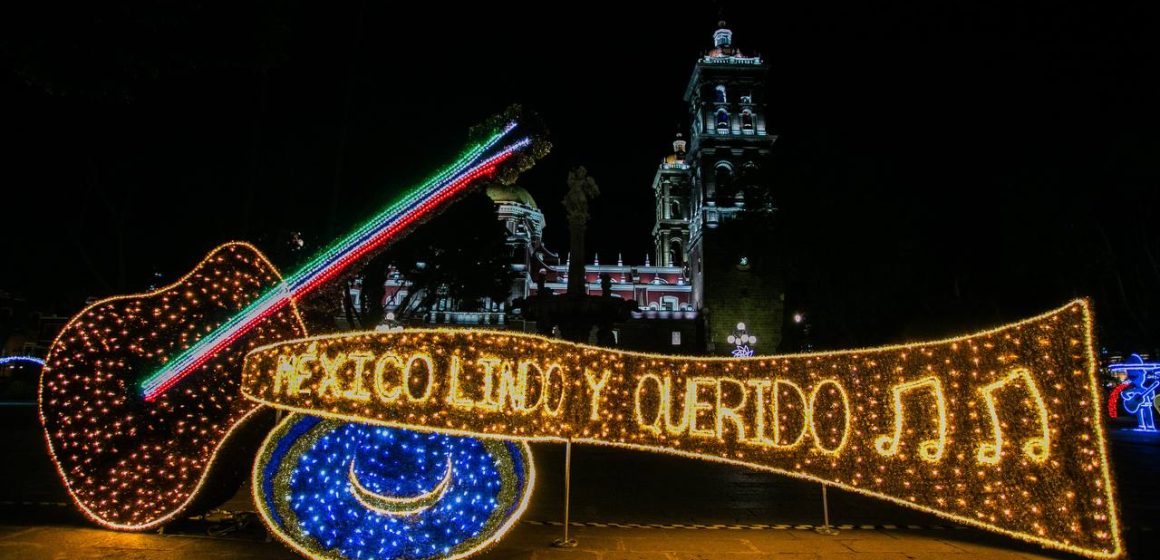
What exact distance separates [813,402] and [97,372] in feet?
21.0

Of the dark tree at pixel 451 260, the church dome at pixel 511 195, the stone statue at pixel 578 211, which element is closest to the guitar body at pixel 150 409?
the stone statue at pixel 578 211

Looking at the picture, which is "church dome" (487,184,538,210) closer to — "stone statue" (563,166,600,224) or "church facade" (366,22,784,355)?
"church facade" (366,22,784,355)

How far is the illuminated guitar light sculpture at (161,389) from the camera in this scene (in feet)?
19.1

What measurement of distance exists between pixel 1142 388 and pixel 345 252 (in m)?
24.5

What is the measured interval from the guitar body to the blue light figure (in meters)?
24.6

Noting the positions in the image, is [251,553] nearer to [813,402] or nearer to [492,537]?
[492,537]

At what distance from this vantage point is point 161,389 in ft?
19.4

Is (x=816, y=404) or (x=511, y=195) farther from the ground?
(x=511, y=195)

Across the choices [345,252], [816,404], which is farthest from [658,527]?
[345,252]

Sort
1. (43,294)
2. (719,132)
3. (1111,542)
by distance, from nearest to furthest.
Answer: (1111,542) → (43,294) → (719,132)

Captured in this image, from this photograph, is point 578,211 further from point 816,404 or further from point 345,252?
point 816,404

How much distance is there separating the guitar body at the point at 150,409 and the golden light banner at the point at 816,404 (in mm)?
853

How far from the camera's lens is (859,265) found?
2798 centimetres

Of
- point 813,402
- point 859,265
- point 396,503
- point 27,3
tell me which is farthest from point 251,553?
point 859,265
